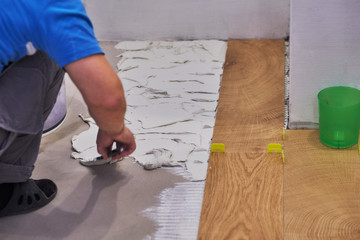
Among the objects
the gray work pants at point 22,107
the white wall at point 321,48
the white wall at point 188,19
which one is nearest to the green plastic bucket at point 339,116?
the white wall at point 321,48

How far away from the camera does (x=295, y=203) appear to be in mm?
1834

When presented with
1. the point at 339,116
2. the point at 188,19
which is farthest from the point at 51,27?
the point at 188,19

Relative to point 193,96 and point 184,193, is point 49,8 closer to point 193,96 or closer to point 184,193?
point 184,193

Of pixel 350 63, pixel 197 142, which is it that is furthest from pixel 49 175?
pixel 350 63

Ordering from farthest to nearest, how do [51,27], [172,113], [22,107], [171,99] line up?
1. [171,99]
2. [172,113]
3. [22,107]
4. [51,27]

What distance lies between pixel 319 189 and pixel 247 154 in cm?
35

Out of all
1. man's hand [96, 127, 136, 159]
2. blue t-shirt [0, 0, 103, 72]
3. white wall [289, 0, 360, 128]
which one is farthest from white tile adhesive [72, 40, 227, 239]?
blue t-shirt [0, 0, 103, 72]

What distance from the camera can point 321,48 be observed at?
6.61 feet

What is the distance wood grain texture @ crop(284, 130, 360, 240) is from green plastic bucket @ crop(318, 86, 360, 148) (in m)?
0.04

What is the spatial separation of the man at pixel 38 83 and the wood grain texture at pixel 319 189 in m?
0.65

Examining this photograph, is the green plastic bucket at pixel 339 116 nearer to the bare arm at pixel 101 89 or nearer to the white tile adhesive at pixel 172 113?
the white tile adhesive at pixel 172 113

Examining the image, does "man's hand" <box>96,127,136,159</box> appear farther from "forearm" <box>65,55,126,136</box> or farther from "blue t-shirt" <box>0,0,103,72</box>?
"blue t-shirt" <box>0,0,103,72</box>

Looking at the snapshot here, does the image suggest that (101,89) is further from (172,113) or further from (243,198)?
(172,113)

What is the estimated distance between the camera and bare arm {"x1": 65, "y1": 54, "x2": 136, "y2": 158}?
147 cm
